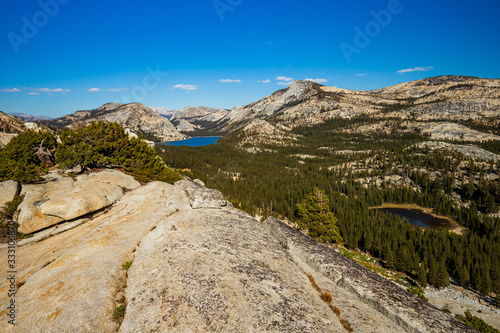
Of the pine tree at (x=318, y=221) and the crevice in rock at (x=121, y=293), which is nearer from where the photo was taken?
the crevice in rock at (x=121, y=293)

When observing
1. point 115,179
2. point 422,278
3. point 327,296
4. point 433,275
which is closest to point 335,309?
point 327,296

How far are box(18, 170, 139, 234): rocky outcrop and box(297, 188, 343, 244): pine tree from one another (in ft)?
127

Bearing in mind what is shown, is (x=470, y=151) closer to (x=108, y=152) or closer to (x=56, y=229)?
(x=108, y=152)

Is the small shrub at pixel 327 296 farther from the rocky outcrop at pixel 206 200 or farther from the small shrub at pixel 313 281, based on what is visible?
the rocky outcrop at pixel 206 200

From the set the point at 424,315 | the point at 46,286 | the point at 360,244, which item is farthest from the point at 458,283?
the point at 46,286

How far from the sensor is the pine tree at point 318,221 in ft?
161

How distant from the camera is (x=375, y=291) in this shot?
12.2m

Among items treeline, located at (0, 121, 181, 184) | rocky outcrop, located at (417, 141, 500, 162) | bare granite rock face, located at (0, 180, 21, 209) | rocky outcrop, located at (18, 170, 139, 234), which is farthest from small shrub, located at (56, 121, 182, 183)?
rocky outcrop, located at (417, 141, 500, 162)

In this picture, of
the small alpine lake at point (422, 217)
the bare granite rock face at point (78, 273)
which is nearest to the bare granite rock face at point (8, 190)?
the bare granite rock face at point (78, 273)


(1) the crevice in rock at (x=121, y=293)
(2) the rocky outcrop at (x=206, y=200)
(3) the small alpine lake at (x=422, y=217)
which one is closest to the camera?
(1) the crevice in rock at (x=121, y=293)

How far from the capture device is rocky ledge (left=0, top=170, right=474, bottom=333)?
373 inches

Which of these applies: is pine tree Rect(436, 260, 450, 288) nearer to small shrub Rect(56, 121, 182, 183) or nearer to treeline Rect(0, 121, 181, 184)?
small shrub Rect(56, 121, 182, 183)

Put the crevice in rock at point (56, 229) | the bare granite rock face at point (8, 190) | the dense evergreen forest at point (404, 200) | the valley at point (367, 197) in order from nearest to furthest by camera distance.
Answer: the crevice in rock at point (56, 229) → the bare granite rock face at point (8, 190) → the valley at point (367, 197) → the dense evergreen forest at point (404, 200)

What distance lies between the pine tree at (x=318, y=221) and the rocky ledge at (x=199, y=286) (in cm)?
3393
